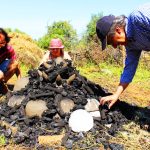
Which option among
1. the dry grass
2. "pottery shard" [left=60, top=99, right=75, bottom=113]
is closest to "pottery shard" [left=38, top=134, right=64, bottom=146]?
"pottery shard" [left=60, top=99, right=75, bottom=113]

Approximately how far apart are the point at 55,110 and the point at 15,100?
0.93 meters

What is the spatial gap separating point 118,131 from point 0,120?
1.95 meters

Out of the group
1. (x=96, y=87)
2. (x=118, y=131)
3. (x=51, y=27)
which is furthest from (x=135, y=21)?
(x=51, y=27)

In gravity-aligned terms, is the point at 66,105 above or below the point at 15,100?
above

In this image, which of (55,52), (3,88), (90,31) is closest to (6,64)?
(3,88)

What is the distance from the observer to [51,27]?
2553 cm

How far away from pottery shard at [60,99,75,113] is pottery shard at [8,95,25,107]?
2.71 feet

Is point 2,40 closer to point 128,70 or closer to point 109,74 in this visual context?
point 128,70

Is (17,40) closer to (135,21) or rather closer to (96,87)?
(96,87)

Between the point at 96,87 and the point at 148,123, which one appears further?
the point at 96,87

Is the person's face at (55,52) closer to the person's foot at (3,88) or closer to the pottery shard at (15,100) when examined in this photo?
the person's foot at (3,88)

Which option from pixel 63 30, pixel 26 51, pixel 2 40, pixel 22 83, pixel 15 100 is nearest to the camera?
pixel 15 100

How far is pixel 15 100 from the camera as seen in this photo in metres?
7.03

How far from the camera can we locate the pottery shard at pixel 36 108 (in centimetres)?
652
